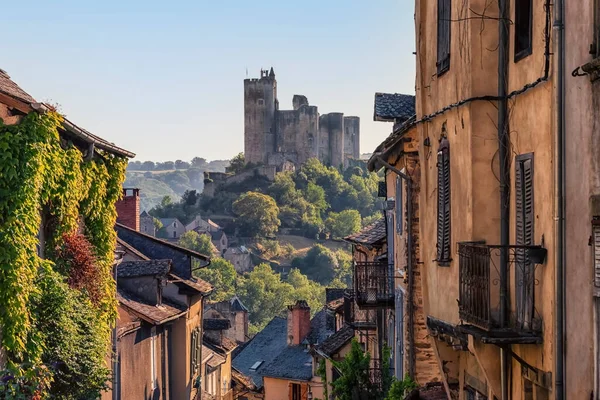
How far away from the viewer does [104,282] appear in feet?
59.9

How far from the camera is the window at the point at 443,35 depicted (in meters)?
11.1

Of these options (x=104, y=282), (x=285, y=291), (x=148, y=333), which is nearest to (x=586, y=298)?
(x=104, y=282)

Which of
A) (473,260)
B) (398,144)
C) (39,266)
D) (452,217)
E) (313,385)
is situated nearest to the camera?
(473,260)

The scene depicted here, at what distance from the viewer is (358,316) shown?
86.7 feet

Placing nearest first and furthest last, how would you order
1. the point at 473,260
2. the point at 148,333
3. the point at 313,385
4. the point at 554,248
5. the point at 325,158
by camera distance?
the point at 554,248 → the point at 473,260 → the point at 148,333 → the point at 313,385 → the point at 325,158

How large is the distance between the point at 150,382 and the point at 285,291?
3701 inches

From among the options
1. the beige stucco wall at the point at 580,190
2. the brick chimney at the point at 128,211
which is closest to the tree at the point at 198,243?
the brick chimney at the point at 128,211

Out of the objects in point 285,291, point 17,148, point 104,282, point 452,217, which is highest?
point 17,148

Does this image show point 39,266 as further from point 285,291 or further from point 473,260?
point 285,291

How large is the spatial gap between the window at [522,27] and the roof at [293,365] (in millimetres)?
31784

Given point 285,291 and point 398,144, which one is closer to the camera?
point 398,144

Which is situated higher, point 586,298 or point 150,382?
point 586,298

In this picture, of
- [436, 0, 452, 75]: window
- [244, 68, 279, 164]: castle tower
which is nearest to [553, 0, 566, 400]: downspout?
[436, 0, 452, 75]: window

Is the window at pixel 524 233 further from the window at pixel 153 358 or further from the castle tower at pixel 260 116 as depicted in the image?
the castle tower at pixel 260 116
